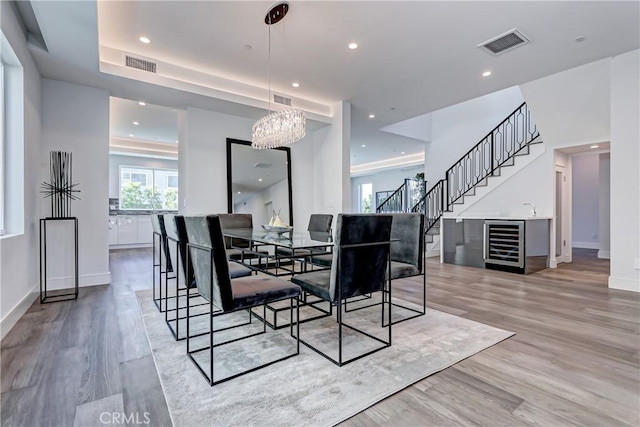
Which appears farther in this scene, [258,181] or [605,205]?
[605,205]

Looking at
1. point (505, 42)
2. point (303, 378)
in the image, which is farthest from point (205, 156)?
point (505, 42)

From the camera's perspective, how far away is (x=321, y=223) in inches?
167

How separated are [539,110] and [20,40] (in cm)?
695

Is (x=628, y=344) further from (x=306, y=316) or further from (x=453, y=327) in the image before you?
(x=306, y=316)

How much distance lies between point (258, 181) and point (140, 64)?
2.44 metres

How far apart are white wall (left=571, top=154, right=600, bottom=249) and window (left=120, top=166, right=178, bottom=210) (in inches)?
443

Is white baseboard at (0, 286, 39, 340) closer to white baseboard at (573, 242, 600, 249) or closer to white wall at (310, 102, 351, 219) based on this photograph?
white wall at (310, 102, 351, 219)

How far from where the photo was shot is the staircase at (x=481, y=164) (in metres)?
6.57

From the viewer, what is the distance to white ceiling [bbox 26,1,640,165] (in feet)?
9.50

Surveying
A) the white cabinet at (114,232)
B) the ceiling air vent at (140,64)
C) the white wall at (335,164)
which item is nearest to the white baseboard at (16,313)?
the ceiling air vent at (140,64)

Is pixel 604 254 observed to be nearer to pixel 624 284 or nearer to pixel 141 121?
pixel 624 284

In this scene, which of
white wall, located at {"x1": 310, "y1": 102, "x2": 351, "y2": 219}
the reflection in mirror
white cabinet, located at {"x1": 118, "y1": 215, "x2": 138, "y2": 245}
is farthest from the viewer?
white cabinet, located at {"x1": 118, "y1": 215, "x2": 138, "y2": 245}

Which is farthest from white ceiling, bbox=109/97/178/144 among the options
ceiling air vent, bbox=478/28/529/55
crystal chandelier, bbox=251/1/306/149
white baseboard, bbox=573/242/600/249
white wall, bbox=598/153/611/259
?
white baseboard, bbox=573/242/600/249

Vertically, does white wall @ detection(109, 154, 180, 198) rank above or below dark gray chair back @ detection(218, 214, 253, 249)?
above
